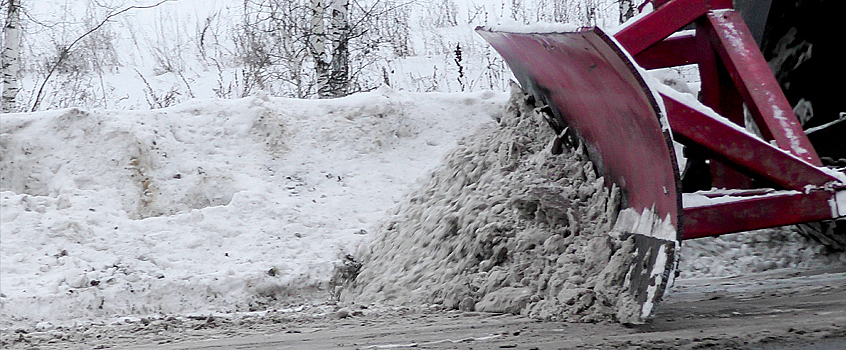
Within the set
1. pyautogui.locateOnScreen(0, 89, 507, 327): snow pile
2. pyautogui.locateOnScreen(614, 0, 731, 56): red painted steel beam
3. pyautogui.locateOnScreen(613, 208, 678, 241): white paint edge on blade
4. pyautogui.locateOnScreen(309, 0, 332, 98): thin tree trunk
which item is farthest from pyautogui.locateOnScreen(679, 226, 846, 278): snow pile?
pyautogui.locateOnScreen(309, 0, 332, 98): thin tree trunk

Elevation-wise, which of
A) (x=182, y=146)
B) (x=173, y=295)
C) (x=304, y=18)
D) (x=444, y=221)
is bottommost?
(x=173, y=295)

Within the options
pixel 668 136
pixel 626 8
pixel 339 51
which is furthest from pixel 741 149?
pixel 626 8

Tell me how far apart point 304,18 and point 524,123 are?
504 cm

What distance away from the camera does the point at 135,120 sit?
484cm

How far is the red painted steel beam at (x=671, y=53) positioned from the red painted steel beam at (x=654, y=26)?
657mm

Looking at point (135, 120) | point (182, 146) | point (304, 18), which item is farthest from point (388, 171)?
point (304, 18)

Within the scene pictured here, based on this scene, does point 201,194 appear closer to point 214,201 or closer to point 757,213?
point 214,201

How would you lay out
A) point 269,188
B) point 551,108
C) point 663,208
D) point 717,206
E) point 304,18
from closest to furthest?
1. point 663,208
2. point 717,206
3. point 551,108
4. point 269,188
5. point 304,18

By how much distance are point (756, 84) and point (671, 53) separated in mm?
753

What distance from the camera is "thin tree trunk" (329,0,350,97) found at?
6.82m

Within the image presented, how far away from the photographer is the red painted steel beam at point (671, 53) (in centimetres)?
328

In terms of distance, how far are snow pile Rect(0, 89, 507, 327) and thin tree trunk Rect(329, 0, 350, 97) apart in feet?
5.68

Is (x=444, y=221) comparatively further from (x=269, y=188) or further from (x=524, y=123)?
(x=269, y=188)

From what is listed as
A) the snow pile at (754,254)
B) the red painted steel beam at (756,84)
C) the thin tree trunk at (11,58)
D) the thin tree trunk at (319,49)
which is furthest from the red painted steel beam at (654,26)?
the thin tree trunk at (11,58)
